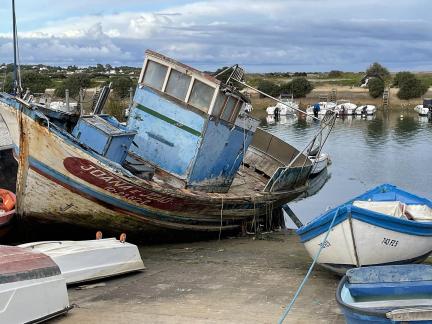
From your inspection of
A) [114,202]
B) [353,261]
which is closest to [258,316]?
[353,261]

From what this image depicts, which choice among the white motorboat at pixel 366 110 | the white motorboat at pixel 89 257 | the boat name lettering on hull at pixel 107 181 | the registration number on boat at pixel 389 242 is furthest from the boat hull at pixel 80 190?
the white motorboat at pixel 366 110

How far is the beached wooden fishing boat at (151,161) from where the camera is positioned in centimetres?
1098

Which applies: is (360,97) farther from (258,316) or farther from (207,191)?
(258,316)

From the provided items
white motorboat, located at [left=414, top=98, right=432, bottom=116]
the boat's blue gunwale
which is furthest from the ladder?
the boat's blue gunwale

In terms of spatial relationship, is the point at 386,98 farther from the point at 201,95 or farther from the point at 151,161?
the point at 151,161

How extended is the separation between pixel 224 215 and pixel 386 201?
4.33 meters

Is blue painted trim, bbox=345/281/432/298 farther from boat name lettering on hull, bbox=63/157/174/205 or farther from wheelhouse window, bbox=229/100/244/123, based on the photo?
wheelhouse window, bbox=229/100/244/123

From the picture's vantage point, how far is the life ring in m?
12.4

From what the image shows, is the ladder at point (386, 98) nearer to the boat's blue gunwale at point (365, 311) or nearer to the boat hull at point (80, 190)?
the boat hull at point (80, 190)

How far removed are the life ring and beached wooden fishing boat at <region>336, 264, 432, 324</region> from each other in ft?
25.5

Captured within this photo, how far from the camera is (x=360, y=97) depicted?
89875 millimetres

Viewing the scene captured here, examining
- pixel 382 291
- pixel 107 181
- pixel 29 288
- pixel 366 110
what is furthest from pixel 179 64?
pixel 366 110

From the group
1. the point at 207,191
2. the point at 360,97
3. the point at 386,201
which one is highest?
the point at 386,201

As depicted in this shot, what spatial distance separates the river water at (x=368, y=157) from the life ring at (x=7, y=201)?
10543 mm
